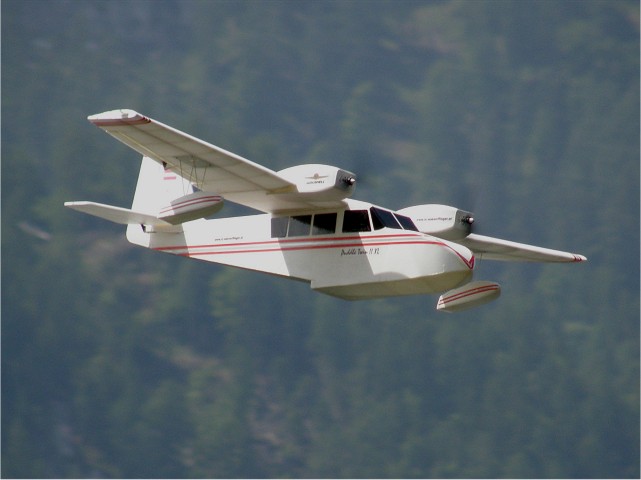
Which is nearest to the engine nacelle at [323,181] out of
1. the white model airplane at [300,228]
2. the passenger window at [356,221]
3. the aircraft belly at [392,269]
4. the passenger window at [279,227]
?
the white model airplane at [300,228]

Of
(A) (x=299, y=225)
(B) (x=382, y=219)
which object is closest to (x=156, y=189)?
(A) (x=299, y=225)

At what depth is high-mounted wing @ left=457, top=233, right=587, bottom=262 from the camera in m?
33.3

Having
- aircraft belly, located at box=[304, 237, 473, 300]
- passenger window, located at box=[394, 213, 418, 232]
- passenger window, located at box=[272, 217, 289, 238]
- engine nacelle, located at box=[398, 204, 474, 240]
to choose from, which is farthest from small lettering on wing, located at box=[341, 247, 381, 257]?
engine nacelle, located at box=[398, 204, 474, 240]

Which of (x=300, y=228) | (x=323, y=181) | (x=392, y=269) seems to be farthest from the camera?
(x=300, y=228)

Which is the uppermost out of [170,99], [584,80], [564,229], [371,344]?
[584,80]

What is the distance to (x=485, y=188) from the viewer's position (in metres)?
155

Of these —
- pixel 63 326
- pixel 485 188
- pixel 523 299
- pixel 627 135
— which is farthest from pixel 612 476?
pixel 627 135

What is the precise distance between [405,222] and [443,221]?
1.48 m

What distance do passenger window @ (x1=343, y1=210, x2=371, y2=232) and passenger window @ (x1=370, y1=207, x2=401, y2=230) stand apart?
0.51 feet

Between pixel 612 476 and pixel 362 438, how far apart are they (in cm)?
1965

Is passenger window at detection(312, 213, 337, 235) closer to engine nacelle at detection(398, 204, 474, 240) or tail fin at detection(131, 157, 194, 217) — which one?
engine nacelle at detection(398, 204, 474, 240)

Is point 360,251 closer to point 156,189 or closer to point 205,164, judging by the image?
point 205,164

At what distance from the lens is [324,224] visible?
3012 centimetres

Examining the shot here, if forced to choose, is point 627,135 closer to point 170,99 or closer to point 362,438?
point 170,99
